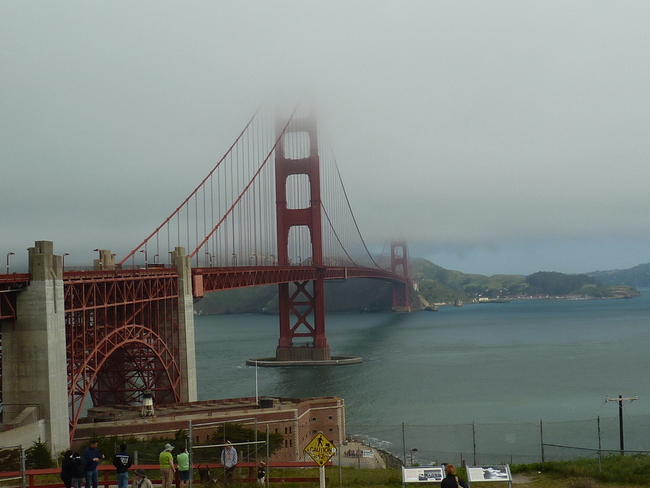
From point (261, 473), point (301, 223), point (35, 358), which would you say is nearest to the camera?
point (261, 473)

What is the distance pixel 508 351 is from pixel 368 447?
1994 inches

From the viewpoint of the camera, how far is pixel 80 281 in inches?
1088

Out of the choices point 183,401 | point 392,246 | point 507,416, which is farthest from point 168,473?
point 392,246

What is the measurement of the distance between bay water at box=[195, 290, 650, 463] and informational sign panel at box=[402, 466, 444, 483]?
458 centimetres

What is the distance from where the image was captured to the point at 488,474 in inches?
476

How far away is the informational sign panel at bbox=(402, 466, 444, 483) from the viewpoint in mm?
12173

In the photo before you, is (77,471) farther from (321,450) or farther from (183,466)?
(321,450)

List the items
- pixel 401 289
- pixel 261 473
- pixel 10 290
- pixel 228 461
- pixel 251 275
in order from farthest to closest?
pixel 401 289 → pixel 251 275 → pixel 10 290 → pixel 261 473 → pixel 228 461

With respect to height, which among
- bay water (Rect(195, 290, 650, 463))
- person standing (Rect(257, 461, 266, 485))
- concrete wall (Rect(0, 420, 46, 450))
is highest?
person standing (Rect(257, 461, 266, 485))

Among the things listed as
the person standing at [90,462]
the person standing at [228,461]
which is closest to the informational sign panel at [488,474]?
the person standing at [228,461]

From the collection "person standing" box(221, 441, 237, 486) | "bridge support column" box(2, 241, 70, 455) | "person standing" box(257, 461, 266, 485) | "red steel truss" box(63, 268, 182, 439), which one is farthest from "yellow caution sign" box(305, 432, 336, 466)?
"red steel truss" box(63, 268, 182, 439)

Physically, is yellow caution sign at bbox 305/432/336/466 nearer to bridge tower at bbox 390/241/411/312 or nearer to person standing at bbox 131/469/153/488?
person standing at bbox 131/469/153/488

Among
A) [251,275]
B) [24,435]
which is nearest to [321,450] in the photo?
[24,435]

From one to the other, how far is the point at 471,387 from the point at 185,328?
23.1 meters
